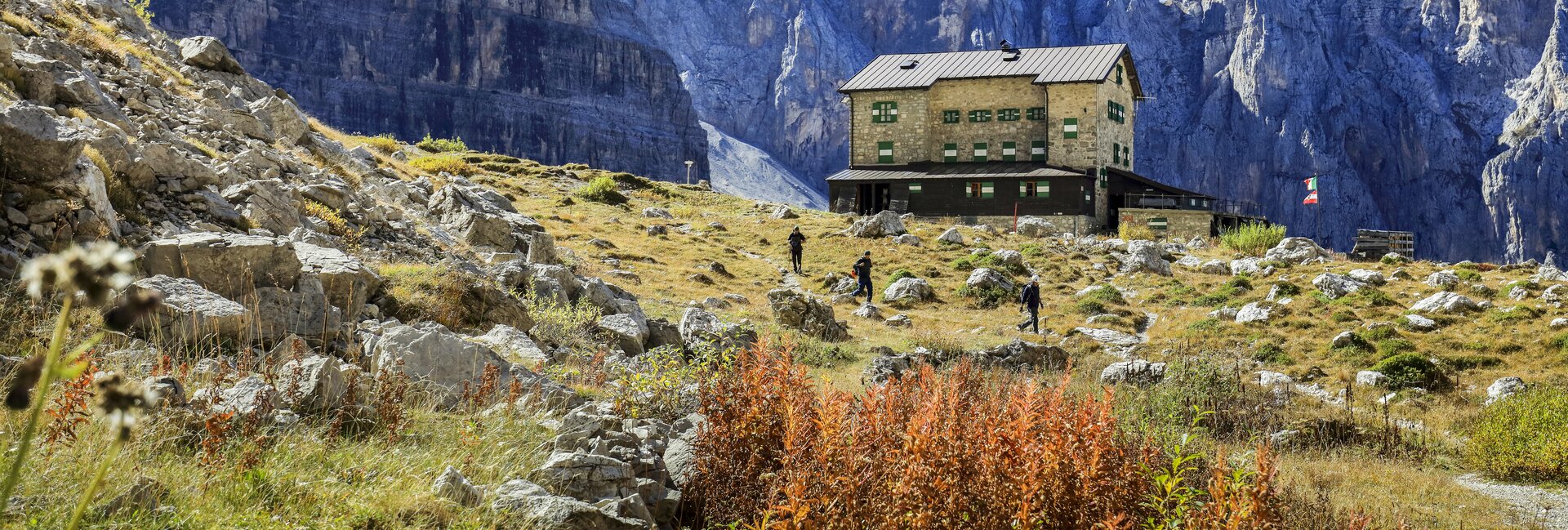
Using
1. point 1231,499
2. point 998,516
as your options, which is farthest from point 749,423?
point 1231,499

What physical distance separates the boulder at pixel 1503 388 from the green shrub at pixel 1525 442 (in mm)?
3453

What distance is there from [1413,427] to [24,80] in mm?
22430

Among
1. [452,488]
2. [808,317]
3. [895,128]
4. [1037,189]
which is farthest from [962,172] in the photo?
[452,488]

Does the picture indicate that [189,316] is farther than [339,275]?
No

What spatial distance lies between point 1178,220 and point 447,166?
39869mm

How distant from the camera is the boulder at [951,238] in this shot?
42719mm

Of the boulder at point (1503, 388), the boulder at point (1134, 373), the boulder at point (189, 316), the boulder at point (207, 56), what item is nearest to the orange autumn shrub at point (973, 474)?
the boulder at point (189, 316)

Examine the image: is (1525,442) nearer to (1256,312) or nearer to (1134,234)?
(1256,312)

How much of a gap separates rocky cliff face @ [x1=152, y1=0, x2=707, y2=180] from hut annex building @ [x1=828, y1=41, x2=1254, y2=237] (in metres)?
112

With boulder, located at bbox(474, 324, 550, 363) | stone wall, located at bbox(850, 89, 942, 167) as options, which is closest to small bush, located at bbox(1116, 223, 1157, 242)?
stone wall, located at bbox(850, 89, 942, 167)

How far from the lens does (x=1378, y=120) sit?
5969 inches

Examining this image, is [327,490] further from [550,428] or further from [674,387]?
[674,387]

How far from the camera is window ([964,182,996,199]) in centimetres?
5781

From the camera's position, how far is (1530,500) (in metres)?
12.8
